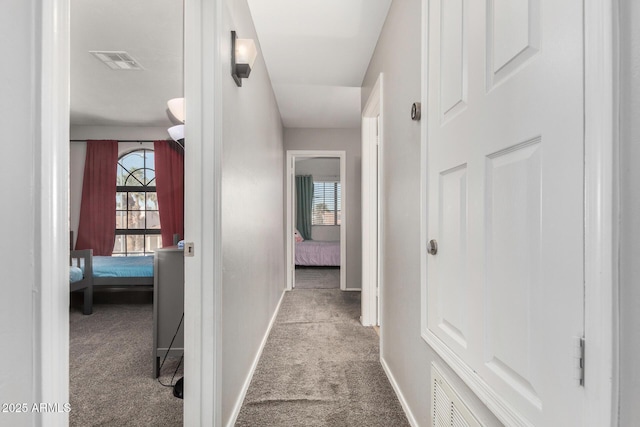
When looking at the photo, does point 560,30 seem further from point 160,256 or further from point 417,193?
point 160,256

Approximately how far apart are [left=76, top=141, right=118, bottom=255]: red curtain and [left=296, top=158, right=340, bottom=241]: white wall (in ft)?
14.2

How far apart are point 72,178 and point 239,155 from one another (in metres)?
4.55

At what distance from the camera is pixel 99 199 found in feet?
16.3

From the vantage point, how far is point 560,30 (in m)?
0.65

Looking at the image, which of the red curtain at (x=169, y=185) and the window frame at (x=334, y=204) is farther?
the window frame at (x=334, y=204)

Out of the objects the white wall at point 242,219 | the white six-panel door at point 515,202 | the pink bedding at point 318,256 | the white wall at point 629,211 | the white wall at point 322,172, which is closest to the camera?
the white wall at point 629,211

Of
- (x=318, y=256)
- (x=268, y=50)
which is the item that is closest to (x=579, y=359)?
(x=268, y=50)

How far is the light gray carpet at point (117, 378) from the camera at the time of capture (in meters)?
1.71

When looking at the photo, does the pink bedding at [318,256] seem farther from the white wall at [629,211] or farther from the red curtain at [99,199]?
the white wall at [629,211]

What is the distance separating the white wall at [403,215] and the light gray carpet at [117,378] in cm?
124

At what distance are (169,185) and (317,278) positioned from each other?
2.88 m

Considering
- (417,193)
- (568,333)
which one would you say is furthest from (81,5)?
(568,333)

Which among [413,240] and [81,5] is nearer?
[413,240]

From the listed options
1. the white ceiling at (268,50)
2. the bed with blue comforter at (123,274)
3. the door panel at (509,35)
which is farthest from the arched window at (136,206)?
the door panel at (509,35)
